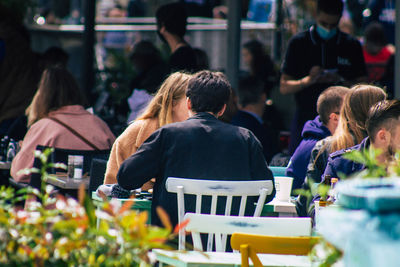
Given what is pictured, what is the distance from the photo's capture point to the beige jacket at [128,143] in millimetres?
4246

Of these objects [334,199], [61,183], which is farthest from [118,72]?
[334,199]

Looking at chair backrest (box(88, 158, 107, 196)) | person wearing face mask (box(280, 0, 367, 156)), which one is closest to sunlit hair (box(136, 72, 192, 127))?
chair backrest (box(88, 158, 107, 196))

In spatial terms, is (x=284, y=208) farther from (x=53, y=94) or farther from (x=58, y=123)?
(x=53, y=94)

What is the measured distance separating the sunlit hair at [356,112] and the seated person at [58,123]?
1.83 metres

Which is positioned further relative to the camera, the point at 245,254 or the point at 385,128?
the point at 385,128

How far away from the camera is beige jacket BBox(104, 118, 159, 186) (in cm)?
425

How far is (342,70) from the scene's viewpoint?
6.00 meters

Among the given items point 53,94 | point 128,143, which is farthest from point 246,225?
point 53,94

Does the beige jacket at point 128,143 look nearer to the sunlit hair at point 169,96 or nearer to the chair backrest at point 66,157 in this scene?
the sunlit hair at point 169,96

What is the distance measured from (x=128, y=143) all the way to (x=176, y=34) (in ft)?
7.18

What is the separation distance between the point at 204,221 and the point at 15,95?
4.88 metres

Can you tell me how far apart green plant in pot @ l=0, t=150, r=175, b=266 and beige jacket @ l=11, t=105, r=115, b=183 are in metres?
3.30

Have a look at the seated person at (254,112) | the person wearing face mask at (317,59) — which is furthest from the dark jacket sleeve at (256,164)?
the person wearing face mask at (317,59)

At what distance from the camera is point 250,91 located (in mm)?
6191
